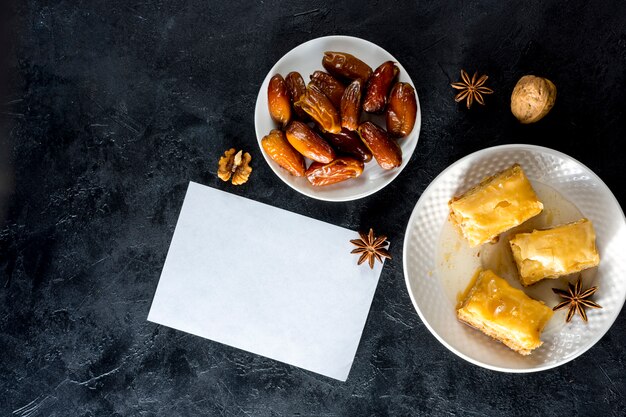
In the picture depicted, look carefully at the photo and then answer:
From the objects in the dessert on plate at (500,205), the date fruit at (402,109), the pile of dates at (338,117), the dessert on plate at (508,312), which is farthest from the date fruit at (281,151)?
the dessert on plate at (508,312)

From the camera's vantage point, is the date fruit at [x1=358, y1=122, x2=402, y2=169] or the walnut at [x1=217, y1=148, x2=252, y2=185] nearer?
the date fruit at [x1=358, y1=122, x2=402, y2=169]

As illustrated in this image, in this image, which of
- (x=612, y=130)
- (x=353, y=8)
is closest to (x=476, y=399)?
(x=612, y=130)

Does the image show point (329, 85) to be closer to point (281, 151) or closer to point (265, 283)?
point (281, 151)

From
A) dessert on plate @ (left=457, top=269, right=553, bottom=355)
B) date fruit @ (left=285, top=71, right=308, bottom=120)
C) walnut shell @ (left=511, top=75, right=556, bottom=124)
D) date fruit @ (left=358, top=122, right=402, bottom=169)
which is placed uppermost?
walnut shell @ (left=511, top=75, right=556, bottom=124)

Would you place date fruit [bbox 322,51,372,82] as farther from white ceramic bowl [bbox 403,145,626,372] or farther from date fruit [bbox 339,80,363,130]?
white ceramic bowl [bbox 403,145,626,372]

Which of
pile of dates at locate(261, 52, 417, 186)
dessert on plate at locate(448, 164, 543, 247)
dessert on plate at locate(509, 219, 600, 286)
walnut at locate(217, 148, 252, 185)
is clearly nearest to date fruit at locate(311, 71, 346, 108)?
pile of dates at locate(261, 52, 417, 186)
